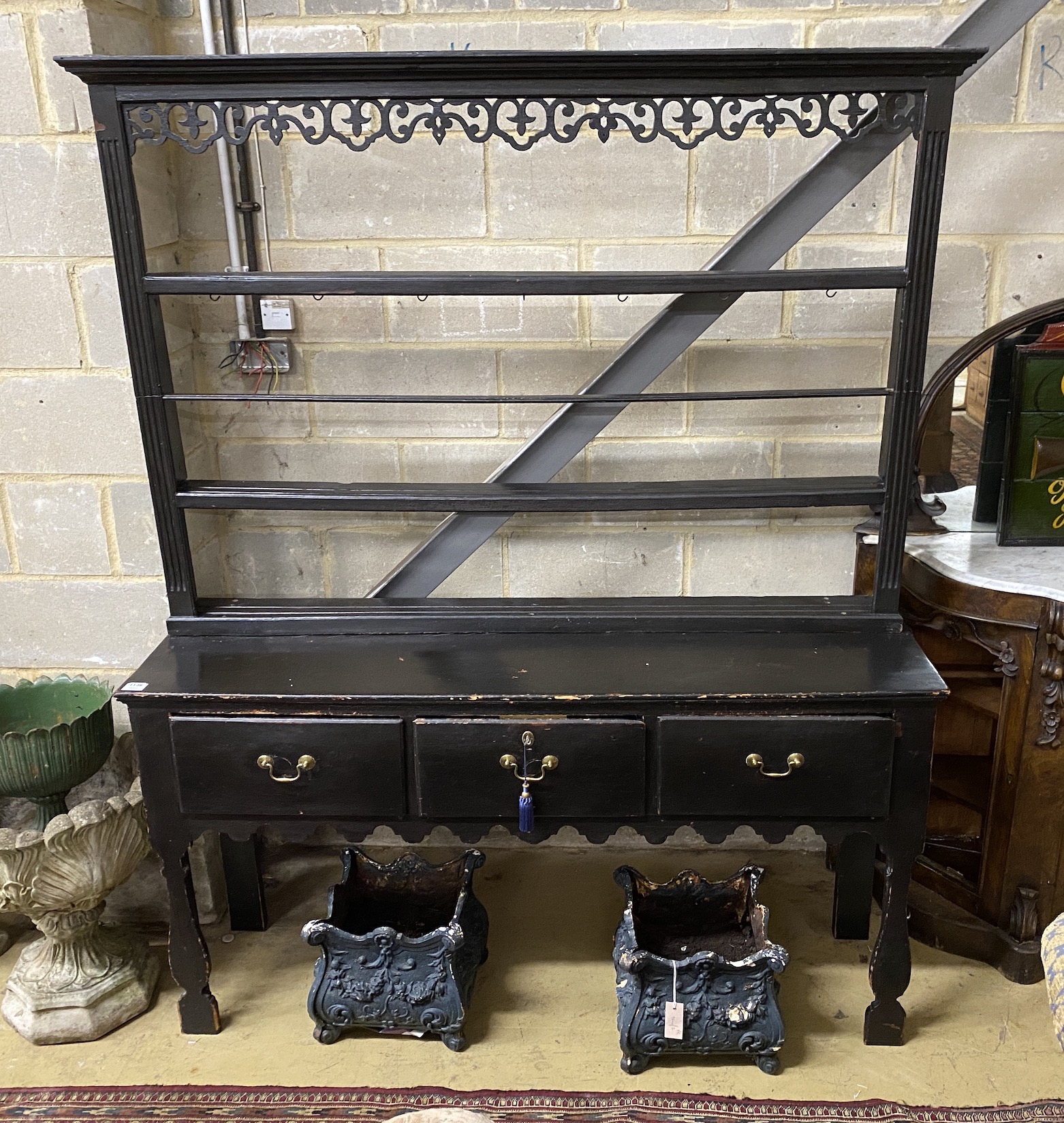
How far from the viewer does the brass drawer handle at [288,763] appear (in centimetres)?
205

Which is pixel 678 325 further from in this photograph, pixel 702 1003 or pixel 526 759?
pixel 702 1003

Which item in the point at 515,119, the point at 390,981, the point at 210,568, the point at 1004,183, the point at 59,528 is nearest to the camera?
the point at 515,119

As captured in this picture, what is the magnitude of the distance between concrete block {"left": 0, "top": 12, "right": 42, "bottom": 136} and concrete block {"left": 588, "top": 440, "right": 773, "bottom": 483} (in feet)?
4.49

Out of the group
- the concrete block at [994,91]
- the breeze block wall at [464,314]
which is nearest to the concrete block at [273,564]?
the breeze block wall at [464,314]

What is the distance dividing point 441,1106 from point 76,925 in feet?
2.90

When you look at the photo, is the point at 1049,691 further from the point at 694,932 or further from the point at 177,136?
the point at 177,136

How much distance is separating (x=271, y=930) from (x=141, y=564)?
3.12 feet

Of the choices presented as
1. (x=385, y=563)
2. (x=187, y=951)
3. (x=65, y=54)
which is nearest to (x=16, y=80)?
(x=65, y=54)

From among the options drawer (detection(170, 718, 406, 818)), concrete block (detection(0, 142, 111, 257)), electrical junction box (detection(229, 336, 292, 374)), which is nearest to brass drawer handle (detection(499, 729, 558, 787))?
drawer (detection(170, 718, 406, 818))

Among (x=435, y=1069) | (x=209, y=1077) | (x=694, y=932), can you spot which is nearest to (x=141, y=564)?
(x=209, y=1077)

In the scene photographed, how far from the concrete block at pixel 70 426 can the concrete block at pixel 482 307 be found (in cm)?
63

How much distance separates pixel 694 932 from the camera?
2.43 metres

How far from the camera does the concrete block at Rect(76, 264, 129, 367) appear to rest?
2.28 metres

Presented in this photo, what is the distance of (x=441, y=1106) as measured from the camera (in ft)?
7.05
